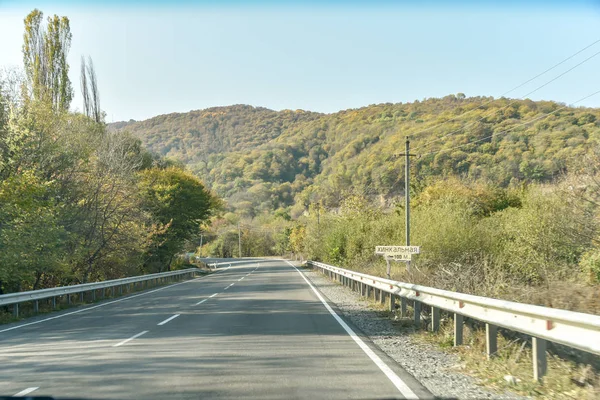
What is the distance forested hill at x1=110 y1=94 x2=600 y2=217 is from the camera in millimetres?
48625

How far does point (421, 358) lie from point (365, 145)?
102 meters

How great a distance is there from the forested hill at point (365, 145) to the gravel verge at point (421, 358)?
37.6 ft

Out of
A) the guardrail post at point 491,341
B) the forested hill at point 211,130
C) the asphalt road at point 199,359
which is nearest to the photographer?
the asphalt road at point 199,359

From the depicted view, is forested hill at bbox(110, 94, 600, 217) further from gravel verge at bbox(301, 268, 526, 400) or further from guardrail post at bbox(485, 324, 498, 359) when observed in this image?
guardrail post at bbox(485, 324, 498, 359)

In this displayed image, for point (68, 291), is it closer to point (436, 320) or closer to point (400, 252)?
point (400, 252)

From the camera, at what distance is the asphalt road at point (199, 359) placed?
5.93 meters

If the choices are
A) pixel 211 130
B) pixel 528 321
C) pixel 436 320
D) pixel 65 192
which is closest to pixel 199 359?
pixel 528 321

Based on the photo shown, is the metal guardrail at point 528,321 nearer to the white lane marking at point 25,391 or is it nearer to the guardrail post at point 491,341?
the guardrail post at point 491,341

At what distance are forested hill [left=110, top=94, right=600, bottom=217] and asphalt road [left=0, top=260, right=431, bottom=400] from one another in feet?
46.9

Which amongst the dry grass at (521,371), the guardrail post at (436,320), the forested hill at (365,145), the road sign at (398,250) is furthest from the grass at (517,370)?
the forested hill at (365,145)

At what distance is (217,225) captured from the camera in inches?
5276

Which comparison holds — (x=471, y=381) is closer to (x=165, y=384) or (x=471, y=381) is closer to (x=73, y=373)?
(x=165, y=384)

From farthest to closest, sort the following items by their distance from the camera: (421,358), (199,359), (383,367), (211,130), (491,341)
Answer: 1. (211,130)
2. (421,358)
3. (199,359)
4. (491,341)
5. (383,367)

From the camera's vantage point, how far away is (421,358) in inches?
314
